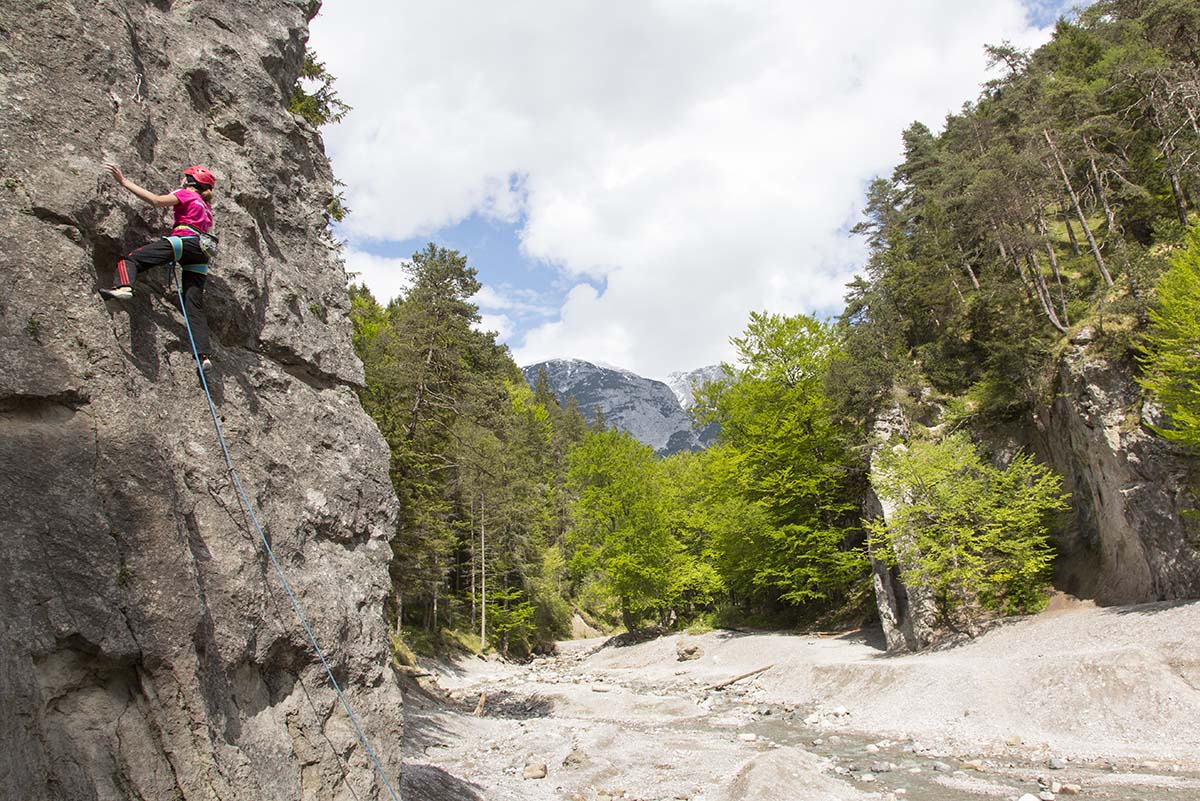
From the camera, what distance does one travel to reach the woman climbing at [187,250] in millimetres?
5527

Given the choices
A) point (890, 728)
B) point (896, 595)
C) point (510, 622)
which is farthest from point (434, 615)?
point (890, 728)

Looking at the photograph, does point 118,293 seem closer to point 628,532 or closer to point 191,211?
point 191,211

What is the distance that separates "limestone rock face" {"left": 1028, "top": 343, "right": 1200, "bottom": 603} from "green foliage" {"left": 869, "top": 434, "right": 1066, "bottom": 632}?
1.02m

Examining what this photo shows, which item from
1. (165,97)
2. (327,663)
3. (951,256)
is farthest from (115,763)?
(951,256)

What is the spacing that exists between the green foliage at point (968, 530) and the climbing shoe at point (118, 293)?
2007cm

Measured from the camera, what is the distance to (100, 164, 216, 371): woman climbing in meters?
5.53

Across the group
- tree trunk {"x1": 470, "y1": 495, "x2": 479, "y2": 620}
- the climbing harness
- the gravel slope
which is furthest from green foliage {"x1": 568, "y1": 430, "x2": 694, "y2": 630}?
the climbing harness

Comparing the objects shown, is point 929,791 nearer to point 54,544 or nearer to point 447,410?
point 54,544

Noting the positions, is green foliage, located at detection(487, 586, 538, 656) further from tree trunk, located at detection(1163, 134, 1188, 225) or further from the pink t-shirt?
tree trunk, located at detection(1163, 134, 1188, 225)

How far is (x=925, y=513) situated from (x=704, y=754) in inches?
428

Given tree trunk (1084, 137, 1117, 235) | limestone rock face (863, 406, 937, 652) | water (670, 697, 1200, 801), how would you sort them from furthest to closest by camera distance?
tree trunk (1084, 137, 1117, 235)
limestone rock face (863, 406, 937, 652)
water (670, 697, 1200, 801)

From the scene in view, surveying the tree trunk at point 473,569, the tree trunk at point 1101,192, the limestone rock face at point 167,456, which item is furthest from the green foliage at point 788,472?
the limestone rock face at point 167,456

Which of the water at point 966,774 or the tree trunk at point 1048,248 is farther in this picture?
the tree trunk at point 1048,248

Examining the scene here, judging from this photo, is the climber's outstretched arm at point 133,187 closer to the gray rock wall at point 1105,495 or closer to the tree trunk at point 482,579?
the gray rock wall at point 1105,495
